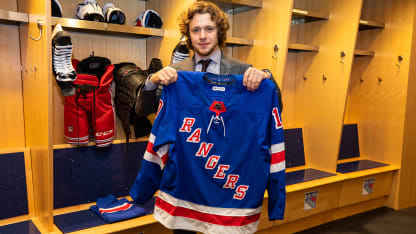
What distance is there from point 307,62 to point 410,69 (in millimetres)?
992

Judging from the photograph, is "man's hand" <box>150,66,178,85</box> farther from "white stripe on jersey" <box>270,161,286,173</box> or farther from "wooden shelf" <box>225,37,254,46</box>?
"wooden shelf" <box>225,37,254,46</box>

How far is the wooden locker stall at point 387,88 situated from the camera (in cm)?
313

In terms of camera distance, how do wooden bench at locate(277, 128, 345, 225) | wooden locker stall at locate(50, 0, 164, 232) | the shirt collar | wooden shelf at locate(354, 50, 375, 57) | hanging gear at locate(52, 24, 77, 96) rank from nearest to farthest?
the shirt collar < hanging gear at locate(52, 24, 77, 96) < wooden locker stall at locate(50, 0, 164, 232) < wooden bench at locate(277, 128, 345, 225) < wooden shelf at locate(354, 50, 375, 57)

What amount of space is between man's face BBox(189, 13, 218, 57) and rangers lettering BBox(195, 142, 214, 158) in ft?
1.21

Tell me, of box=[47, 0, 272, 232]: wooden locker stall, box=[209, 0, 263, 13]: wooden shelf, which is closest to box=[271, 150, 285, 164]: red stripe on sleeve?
box=[47, 0, 272, 232]: wooden locker stall

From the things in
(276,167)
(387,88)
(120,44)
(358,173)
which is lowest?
(358,173)

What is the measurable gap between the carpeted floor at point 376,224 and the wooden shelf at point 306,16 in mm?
1842

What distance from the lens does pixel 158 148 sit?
1291mm

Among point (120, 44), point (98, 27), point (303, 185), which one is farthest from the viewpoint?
point (303, 185)

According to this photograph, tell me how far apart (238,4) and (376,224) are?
2266 mm

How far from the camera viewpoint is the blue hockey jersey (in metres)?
1.27

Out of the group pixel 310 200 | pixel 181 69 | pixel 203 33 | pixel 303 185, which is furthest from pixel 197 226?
pixel 310 200

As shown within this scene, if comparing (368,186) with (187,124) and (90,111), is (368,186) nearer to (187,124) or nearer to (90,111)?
(187,124)

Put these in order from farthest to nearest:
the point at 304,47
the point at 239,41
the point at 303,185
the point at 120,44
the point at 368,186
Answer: the point at 368,186
the point at 304,47
the point at 303,185
the point at 239,41
the point at 120,44
